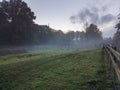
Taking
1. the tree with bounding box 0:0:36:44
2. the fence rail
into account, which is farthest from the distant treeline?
the fence rail

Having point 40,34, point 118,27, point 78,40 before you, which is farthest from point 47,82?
point 78,40

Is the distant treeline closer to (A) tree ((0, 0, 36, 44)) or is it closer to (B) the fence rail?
(A) tree ((0, 0, 36, 44))

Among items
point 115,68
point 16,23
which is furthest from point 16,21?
point 115,68

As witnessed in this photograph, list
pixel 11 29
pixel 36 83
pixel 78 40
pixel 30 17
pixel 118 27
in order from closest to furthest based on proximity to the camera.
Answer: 1. pixel 36 83
2. pixel 11 29
3. pixel 30 17
4. pixel 118 27
5. pixel 78 40

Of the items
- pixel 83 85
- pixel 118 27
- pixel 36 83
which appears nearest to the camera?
pixel 83 85

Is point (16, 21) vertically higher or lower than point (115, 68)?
higher

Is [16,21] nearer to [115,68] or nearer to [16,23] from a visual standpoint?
[16,23]

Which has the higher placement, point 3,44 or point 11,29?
point 11,29

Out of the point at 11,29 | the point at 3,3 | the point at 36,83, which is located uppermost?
the point at 3,3

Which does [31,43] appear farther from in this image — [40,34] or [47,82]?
[47,82]

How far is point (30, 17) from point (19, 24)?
20.8 ft

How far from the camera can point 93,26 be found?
13375 cm

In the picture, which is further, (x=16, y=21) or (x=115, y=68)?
(x=16, y=21)

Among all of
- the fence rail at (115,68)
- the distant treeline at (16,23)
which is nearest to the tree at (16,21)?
the distant treeline at (16,23)
